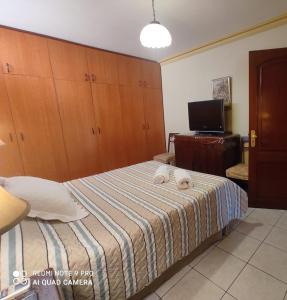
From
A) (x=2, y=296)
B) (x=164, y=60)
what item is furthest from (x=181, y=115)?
(x=2, y=296)

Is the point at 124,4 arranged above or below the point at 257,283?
above

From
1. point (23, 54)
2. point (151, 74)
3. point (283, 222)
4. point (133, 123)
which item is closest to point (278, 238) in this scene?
point (283, 222)

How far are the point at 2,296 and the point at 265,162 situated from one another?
2.68m

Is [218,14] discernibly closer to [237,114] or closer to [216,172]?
[237,114]

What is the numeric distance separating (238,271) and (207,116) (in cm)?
237

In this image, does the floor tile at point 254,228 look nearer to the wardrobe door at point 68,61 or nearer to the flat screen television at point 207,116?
the flat screen television at point 207,116

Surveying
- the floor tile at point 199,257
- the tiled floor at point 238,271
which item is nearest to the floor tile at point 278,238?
the tiled floor at point 238,271

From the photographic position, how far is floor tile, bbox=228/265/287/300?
1.28 meters

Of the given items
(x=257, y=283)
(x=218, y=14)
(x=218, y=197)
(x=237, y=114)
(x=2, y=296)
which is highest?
(x=218, y=14)

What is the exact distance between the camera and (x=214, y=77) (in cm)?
328

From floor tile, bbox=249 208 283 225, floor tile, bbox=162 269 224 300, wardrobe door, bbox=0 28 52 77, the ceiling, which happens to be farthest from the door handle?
wardrobe door, bbox=0 28 52 77

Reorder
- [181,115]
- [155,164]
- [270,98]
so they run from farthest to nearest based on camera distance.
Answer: [181,115]
[155,164]
[270,98]

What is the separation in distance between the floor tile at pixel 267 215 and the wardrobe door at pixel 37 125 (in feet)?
9.23

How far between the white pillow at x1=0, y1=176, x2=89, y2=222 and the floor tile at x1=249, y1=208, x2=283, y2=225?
204 cm
